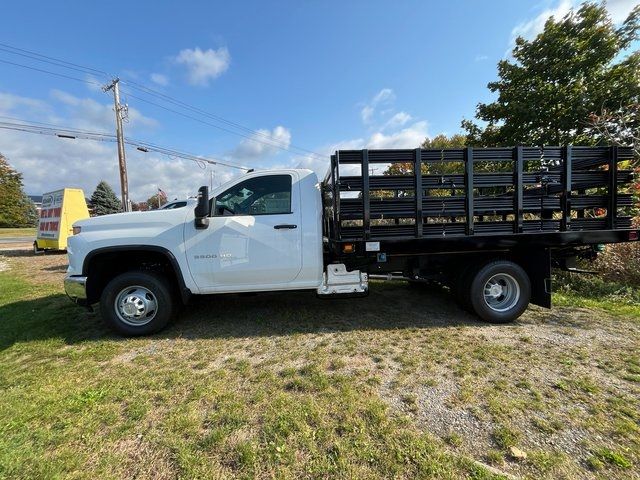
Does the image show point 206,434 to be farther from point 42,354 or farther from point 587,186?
point 587,186

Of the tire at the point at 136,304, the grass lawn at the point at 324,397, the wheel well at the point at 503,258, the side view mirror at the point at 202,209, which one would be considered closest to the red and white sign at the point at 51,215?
the grass lawn at the point at 324,397

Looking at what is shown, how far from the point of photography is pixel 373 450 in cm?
211

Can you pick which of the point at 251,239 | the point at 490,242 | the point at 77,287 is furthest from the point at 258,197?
the point at 490,242

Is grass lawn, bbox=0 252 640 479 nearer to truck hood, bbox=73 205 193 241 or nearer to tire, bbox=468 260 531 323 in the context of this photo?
tire, bbox=468 260 531 323

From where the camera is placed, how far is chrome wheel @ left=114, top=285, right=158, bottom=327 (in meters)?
4.15

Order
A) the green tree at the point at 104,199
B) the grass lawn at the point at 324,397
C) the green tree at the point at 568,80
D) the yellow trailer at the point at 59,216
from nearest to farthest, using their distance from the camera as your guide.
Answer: the grass lawn at the point at 324,397, the green tree at the point at 568,80, the yellow trailer at the point at 59,216, the green tree at the point at 104,199

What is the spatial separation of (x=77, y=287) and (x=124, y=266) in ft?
1.87

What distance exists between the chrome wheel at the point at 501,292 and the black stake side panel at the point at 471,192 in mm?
673

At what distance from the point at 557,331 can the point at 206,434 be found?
4291 mm

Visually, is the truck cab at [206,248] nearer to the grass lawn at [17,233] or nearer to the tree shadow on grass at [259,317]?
the tree shadow on grass at [259,317]

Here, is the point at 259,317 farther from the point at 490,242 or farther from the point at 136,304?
the point at 490,242

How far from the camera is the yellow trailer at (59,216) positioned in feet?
43.8

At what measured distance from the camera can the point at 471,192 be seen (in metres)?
4.16

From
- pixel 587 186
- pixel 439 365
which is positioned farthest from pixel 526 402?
pixel 587 186
